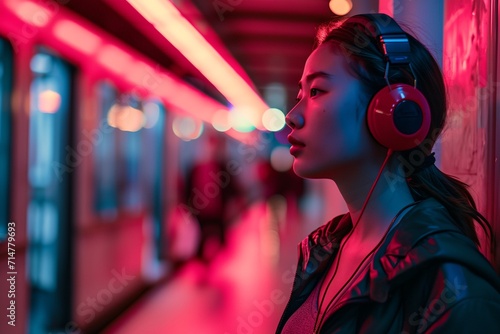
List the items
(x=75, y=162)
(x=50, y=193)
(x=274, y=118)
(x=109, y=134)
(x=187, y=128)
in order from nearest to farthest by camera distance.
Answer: (x=50, y=193) → (x=75, y=162) → (x=109, y=134) → (x=187, y=128) → (x=274, y=118)

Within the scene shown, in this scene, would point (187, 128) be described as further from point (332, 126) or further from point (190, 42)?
point (332, 126)

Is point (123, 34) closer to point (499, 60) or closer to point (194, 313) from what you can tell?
point (194, 313)

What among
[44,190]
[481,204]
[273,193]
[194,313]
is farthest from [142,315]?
[273,193]

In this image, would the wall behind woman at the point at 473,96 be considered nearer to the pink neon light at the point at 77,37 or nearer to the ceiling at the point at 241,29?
the pink neon light at the point at 77,37

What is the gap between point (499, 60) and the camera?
4.02ft

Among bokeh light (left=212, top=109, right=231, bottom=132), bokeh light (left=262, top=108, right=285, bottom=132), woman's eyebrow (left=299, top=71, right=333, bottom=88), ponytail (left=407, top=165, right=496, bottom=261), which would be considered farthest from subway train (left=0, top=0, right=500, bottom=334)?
bokeh light (left=262, top=108, right=285, bottom=132)

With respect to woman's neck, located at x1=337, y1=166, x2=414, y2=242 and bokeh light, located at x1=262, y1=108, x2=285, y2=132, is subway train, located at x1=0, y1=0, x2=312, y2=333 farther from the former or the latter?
bokeh light, located at x1=262, y1=108, x2=285, y2=132

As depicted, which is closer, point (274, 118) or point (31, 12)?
point (31, 12)

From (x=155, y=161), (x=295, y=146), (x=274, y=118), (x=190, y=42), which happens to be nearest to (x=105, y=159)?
(x=190, y=42)

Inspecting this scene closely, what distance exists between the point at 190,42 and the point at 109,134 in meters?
1.28

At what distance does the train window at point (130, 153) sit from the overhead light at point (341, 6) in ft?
8.52

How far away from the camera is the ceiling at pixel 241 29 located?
16.0 ft

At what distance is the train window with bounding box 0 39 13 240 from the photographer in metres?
3.21

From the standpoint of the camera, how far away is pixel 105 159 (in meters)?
5.33
